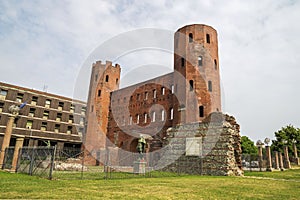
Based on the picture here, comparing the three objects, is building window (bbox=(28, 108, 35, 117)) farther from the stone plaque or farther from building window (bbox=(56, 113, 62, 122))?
the stone plaque

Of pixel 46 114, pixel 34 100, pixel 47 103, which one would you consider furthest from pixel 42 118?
pixel 34 100

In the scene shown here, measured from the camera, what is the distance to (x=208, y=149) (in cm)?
1708

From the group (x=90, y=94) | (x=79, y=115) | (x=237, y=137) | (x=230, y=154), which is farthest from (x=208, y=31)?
(x=79, y=115)

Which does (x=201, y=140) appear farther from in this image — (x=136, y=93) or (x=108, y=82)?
(x=108, y=82)

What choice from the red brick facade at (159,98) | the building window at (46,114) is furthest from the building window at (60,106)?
the red brick facade at (159,98)

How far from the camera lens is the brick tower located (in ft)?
111

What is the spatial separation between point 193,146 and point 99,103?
2125cm

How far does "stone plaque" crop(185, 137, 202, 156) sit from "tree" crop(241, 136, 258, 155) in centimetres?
3838

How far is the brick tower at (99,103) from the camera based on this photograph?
111ft

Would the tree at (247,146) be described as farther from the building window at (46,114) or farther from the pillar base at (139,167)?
the pillar base at (139,167)

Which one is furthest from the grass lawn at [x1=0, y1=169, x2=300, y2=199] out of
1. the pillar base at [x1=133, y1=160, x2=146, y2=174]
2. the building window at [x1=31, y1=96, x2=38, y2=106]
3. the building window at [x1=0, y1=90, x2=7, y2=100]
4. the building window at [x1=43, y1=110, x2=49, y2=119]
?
Answer: the building window at [x1=31, y1=96, x2=38, y2=106]

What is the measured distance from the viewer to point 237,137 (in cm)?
1727

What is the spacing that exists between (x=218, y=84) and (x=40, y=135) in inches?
1126

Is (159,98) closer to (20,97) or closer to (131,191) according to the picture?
(131,191)
